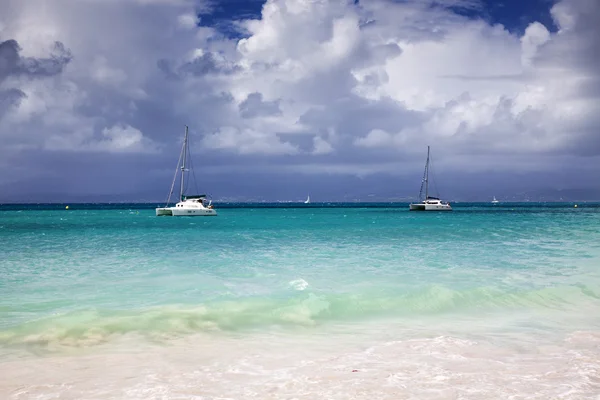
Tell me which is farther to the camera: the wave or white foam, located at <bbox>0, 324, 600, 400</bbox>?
the wave

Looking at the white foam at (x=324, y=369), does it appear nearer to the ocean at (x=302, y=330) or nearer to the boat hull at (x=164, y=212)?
the ocean at (x=302, y=330)

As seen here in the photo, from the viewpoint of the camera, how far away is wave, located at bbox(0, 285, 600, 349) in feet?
35.7

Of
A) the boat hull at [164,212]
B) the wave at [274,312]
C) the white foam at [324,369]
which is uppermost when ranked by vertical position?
the boat hull at [164,212]

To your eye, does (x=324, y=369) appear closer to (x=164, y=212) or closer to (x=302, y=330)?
(x=302, y=330)

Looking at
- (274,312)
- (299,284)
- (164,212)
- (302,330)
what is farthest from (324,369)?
(164,212)

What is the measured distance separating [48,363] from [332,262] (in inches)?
650

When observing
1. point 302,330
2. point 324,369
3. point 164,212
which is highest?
point 164,212

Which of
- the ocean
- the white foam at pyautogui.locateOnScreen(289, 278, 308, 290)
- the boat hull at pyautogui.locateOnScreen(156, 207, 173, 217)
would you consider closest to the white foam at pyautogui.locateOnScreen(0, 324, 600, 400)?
the ocean

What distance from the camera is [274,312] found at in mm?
12945

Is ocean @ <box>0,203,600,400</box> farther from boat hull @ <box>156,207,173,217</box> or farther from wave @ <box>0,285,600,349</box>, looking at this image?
boat hull @ <box>156,207,173,217</box>

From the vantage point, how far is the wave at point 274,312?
10.9 meters

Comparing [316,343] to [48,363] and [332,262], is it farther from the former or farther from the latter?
[332,262]

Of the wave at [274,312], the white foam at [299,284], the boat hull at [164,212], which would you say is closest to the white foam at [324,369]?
the wave at [274,312]

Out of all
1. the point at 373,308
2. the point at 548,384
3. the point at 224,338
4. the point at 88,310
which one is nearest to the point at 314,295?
the point at 373,308
